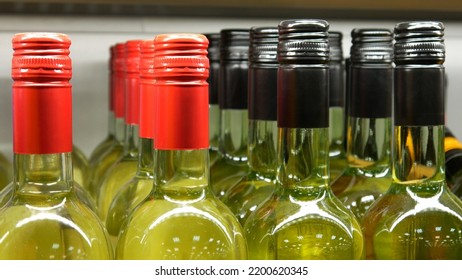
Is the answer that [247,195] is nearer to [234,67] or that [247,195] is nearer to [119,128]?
[234,67]

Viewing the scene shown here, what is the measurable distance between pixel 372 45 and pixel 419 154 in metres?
0.19

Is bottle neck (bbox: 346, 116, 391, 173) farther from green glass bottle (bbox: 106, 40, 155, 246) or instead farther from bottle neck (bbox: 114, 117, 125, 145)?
bottle neck (bbox: 114, 117, 125, 145)

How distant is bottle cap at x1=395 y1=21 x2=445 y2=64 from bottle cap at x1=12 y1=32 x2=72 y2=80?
0.32 meters

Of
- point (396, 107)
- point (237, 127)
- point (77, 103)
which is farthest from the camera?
point (77, 103)

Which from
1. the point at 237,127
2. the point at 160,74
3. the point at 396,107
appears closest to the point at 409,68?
the point at 396,107

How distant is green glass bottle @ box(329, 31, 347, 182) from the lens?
1.09 meters

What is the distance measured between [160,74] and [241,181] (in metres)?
0.32

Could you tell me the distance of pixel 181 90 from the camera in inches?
27.8

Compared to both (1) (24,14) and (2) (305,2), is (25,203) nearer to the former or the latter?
(2) (305,2)

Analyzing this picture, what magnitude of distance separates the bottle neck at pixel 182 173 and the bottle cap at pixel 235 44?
27 centimetres

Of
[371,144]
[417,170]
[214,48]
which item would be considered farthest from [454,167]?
[214,48]

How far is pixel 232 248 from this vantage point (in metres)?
0.76

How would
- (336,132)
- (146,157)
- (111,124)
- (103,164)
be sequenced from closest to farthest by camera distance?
(146,157)
(336,132)
(103,164)
(111,124)

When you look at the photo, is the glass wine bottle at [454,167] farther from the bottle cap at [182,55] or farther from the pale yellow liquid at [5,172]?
the pale yellow liquid at [5,172]
